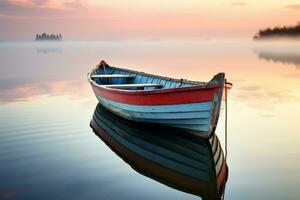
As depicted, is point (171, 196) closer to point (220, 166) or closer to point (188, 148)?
point (220, 166)

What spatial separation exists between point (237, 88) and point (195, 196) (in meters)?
18.2

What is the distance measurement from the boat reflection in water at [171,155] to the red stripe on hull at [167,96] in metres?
1.18

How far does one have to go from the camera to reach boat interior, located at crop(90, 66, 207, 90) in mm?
14710

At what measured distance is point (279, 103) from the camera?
1850 centimetres

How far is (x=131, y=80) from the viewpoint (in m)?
18.2

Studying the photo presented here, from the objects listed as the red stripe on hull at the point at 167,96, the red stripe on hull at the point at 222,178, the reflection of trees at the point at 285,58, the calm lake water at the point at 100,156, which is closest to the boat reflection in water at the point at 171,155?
the red stripe on hull at the point at 222,178

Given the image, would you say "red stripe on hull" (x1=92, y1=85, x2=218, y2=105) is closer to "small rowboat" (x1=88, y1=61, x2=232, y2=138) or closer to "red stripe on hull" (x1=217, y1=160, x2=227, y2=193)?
"small rowboat" (x1=88, y1=61, x2=232, y2=138)

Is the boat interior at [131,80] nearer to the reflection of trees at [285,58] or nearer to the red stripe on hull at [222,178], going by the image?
the red stripe on hull at [222,178]

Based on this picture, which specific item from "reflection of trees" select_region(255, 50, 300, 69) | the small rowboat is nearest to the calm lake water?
the small rowboat

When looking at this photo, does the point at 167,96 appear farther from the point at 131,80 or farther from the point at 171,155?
the point at 131,80

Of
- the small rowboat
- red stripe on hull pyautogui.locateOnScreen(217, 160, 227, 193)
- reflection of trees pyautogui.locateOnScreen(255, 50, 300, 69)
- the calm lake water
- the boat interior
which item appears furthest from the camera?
reflection of trees pyautogui.locateOnScreen(255, 50, 300, 69)

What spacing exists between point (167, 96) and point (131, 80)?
271 inches

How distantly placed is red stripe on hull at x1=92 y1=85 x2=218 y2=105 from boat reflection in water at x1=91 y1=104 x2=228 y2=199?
3.88ft

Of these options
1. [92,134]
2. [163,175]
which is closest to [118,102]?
[92,134]
